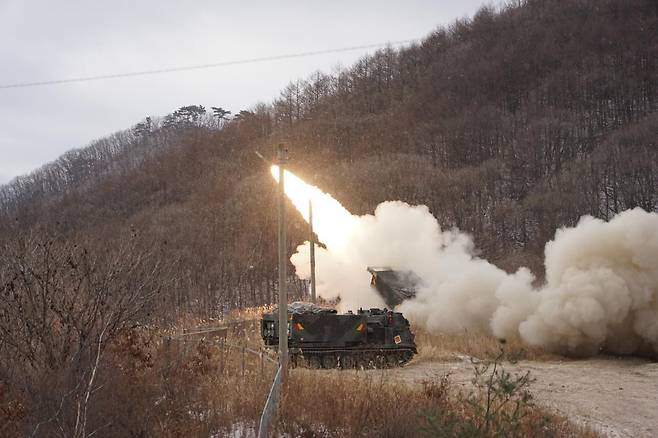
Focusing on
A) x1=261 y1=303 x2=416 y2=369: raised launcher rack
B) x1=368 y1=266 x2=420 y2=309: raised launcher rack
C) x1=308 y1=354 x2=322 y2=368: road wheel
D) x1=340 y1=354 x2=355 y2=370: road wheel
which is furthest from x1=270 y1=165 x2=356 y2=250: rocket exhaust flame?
x1=340 y1=354 x2=355 y2=370: road wheel

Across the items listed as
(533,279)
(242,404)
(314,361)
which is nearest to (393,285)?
(533,279)

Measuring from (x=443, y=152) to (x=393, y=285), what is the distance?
52117mm

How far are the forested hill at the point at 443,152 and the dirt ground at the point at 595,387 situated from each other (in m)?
19.5

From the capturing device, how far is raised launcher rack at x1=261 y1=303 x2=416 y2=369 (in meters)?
18.3

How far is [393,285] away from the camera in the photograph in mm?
25656

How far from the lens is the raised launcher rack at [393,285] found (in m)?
25.6

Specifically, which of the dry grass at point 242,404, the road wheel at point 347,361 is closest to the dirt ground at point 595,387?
the road wheel at point 347,361

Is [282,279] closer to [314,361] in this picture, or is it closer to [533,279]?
[314,361]

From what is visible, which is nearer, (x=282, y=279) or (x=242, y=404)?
(x=242, y=404)

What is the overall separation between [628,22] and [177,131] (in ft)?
326

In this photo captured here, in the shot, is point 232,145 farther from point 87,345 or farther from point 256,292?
point 87,345

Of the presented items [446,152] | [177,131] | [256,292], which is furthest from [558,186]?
[177,131]

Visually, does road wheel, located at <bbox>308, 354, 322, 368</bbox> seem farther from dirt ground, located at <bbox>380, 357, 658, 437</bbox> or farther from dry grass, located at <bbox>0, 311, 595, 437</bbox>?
dry grass, located at <bbox>0, 311, 595, 437</bbox>

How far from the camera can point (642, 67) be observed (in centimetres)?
8331
